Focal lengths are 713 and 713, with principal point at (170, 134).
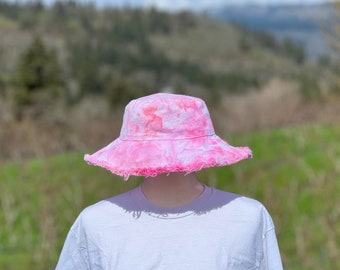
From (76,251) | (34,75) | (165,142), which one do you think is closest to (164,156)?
(165,142)

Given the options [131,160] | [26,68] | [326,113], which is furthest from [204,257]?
[26,68]

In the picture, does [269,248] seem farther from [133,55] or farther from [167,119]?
[133,55]

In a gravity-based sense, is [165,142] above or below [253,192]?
above

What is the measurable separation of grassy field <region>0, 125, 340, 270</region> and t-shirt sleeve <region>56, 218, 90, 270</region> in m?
7.00

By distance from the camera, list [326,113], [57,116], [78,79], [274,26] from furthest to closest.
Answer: [274,26] < [78,79] < [57,116] < [326,113]

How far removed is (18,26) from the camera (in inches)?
3792

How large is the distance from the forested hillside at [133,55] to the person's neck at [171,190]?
38.2 metres

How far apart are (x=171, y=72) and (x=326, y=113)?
7181 centimetres

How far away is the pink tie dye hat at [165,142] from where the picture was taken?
1.83 m

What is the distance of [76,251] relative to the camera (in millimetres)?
1927

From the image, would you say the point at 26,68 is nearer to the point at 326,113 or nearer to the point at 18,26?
the point at 326,113

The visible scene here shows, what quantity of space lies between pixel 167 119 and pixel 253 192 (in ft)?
36.8

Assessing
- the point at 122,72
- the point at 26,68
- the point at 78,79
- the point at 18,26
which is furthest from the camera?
the point at 18,26

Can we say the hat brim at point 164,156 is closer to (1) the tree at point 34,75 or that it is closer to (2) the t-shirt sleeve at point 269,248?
(2) the t-shirt sleeve at point 269,248
